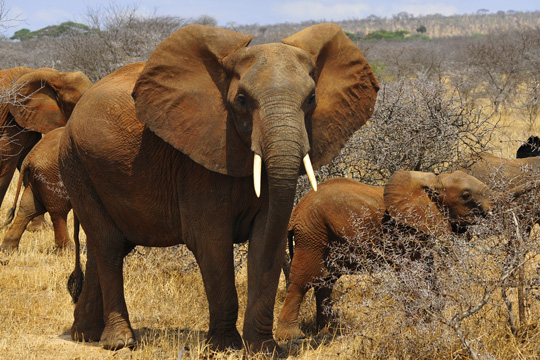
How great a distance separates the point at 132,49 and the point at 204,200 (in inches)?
545

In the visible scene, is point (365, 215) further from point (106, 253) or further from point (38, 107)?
point (38, 107)

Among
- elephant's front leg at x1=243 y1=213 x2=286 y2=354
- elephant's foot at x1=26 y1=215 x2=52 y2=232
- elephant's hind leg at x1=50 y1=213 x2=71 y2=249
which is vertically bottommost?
elephant's foot at x1=26 y1=215 x2=52 y2=232

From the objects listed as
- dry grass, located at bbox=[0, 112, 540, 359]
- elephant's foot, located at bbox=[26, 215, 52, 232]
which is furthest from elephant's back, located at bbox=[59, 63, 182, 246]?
elephant's foot, located at bbox=[26, 215, 52, 232]

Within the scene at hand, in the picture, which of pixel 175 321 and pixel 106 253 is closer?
pixel 106 253

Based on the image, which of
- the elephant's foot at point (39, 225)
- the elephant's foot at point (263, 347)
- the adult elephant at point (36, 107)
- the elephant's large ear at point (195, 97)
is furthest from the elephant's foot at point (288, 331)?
the elephant's foot at point (39, 225)

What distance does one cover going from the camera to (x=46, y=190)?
8.20 m

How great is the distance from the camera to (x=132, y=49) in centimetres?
1766

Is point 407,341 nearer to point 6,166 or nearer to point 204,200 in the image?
point 204,200

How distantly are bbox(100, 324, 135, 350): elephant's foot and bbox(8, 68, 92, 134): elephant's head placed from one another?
3.77 metres

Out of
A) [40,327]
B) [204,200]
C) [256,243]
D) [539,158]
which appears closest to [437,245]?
[256,243]

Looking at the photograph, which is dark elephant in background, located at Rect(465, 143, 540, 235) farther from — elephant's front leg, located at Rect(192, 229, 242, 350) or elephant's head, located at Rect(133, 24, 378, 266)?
elephant's front leg, located at Rect(192, 229, 242, 350)

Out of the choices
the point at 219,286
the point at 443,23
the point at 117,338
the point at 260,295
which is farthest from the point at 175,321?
the point at 443,23

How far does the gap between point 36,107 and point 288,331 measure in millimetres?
4300

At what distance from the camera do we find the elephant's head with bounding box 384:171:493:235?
5391mm
